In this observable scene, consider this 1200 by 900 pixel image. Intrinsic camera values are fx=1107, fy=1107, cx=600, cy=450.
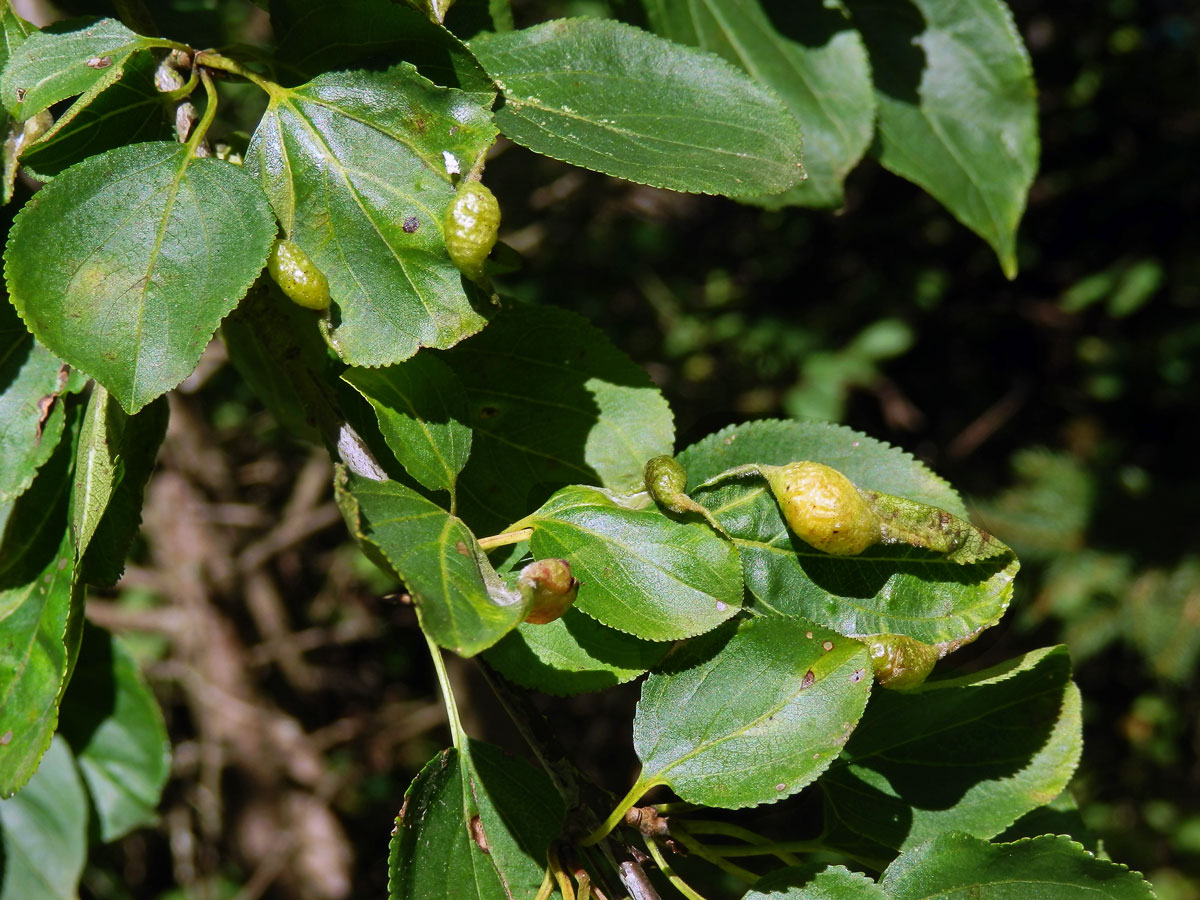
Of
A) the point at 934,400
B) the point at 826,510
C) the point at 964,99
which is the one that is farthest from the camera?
the point at 934,400

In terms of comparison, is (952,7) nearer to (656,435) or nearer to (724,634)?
(656,435)

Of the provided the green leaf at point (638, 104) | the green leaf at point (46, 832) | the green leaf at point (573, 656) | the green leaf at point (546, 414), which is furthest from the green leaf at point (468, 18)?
the green leaf at point (46, 832)

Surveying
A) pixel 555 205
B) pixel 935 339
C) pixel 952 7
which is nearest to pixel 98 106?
pixel 952 7

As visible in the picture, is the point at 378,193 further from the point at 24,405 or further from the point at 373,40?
A: the point at 24,405

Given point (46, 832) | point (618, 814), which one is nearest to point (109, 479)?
point (618, 814)

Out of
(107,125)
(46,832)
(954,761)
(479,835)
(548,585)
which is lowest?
(46,832)
